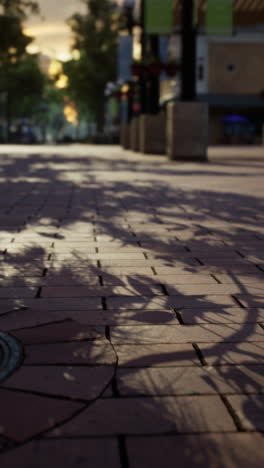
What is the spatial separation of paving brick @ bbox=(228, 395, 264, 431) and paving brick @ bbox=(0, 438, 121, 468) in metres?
0.43

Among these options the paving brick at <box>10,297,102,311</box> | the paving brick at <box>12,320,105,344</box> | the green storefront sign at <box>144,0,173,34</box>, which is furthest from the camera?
the green storefront sign at <box>144,0,173,34</box>

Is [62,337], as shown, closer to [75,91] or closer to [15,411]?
[15,411]

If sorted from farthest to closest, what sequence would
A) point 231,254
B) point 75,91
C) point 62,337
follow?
1. point 75,91
2. point 231,254
3. point 62,337

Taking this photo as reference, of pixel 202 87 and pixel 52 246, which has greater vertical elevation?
pixel 202 87

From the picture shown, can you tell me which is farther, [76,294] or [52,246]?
[52,246]

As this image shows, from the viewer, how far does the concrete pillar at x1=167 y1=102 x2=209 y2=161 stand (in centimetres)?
1648

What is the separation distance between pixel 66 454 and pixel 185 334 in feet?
3.95

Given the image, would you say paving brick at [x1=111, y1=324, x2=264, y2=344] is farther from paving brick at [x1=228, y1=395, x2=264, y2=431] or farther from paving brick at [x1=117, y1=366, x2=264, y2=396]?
paving brick at [x1=228, y1=395, x2=264, y2=431]

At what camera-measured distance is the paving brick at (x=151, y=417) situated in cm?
198

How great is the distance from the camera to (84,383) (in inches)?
91.5

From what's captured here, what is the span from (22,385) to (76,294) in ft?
4.52

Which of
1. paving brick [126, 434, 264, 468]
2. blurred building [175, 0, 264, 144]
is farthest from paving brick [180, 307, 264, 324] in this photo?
blurred building [175, 0, 264, 144]

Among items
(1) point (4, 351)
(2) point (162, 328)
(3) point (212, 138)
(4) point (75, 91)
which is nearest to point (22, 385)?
(1) point (4, 351)

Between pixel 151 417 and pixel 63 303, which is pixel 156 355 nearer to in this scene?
pixel 151 417
